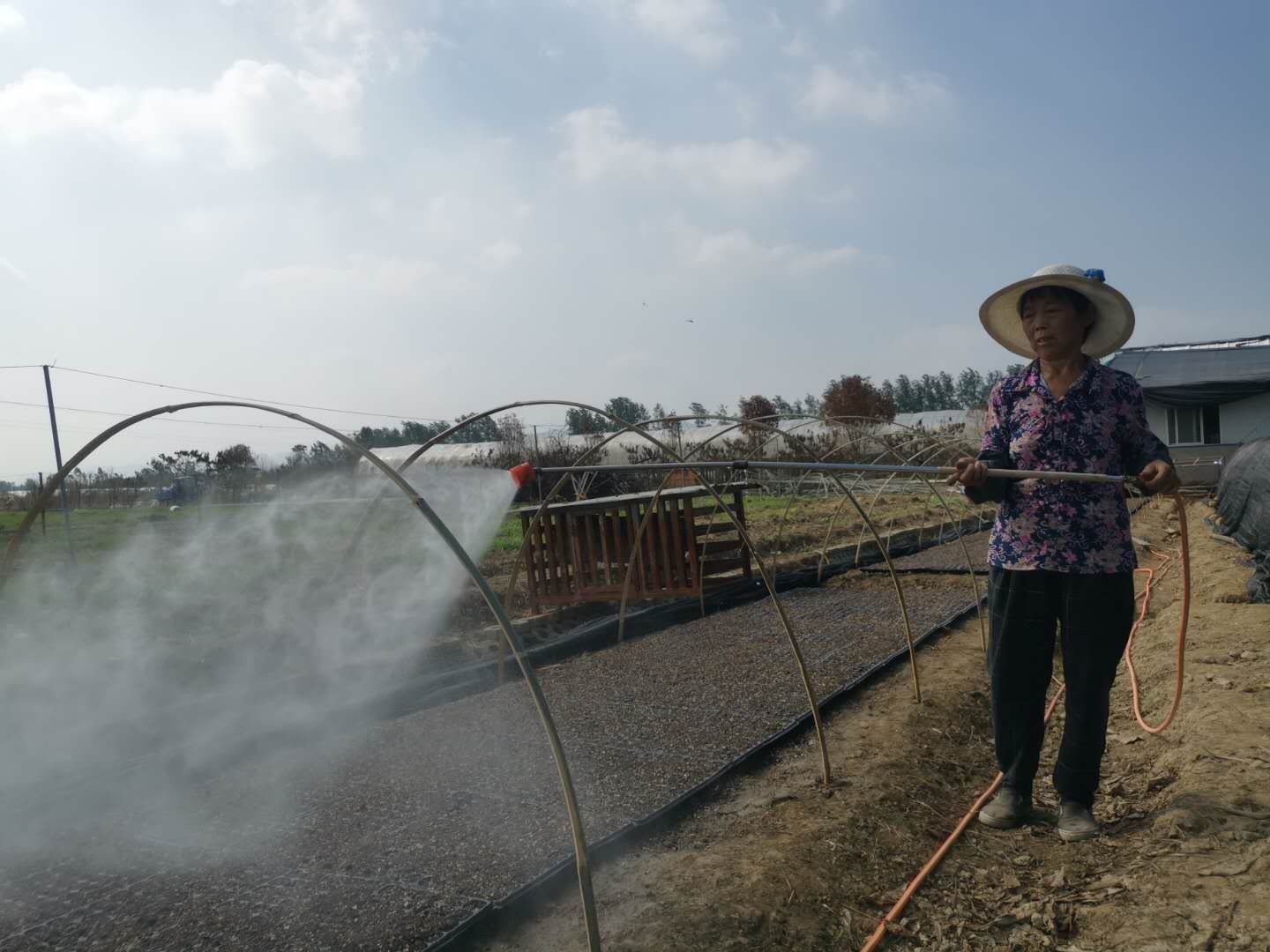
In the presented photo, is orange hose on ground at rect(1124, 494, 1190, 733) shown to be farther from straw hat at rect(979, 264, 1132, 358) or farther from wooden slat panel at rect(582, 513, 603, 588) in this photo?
wooden slat panel at rect(582, 513, 603, 588)

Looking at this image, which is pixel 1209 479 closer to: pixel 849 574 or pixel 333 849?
pixel 849 574

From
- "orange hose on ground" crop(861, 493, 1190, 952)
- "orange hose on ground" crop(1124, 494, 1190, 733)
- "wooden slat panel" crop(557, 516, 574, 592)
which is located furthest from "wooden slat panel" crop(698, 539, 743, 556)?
"orange hose on ground" crop(861, 493, 1190, 952)

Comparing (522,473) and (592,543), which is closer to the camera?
(522,473)

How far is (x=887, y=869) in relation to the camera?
2.87 meters

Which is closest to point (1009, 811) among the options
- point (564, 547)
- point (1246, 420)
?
point (564, 547)

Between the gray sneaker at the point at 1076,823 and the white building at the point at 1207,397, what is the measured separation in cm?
1804

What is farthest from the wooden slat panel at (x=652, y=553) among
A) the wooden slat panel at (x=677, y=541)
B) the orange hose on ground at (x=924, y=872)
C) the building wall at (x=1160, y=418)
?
the building wall at (x=1160, y=418)

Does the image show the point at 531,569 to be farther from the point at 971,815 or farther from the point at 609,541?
the point at 971,815

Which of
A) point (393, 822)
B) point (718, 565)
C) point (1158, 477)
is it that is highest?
point (1158, 477)

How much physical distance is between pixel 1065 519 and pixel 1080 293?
2.54 feet

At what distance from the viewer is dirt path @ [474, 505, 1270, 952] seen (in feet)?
7.88

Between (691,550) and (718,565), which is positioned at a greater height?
(691,550)

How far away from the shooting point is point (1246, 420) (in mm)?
19406

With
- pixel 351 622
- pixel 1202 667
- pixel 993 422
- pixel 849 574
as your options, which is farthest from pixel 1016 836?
pixel 849 574
